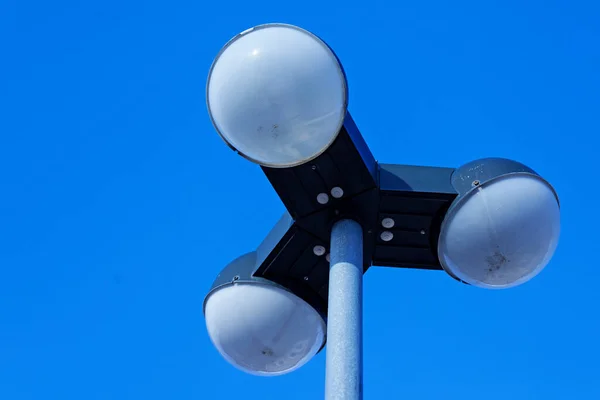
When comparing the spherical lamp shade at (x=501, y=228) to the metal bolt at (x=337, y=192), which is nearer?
the spherical lamp shade at (x=501, y=228)

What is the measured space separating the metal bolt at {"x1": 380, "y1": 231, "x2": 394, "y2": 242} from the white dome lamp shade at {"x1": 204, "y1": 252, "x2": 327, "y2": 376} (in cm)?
67

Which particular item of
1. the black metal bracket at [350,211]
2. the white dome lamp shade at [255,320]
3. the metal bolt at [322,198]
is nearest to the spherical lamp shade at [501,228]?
the black metal bracket at [350,211]

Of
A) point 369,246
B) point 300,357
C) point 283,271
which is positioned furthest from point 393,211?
point 300,357

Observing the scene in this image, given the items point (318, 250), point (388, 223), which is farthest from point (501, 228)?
point (318, 250)

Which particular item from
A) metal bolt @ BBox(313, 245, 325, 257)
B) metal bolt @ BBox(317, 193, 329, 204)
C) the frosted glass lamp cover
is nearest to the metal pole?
metal bolt @ BBox(317, 193, 329, 204)

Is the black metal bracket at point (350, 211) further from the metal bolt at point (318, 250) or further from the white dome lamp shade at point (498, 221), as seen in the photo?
the white dome lamp shade at point (498, 221)

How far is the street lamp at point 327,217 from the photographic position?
5.20m

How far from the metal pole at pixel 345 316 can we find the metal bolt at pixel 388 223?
229mm

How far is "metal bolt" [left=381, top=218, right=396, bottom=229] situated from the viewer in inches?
236

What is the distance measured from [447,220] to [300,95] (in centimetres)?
134

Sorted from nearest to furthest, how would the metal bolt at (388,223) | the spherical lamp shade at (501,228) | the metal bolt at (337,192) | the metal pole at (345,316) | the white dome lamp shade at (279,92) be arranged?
the metal pole at (345,316), the white dome lamp shade at (279,92), the spherical lamp shade at (501,228), the metal bolt at (337,192), the metal bolt at (388,223)

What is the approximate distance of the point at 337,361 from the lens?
5.09m

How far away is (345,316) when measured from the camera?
17.3 feet

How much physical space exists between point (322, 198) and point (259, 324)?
932 millimetres
